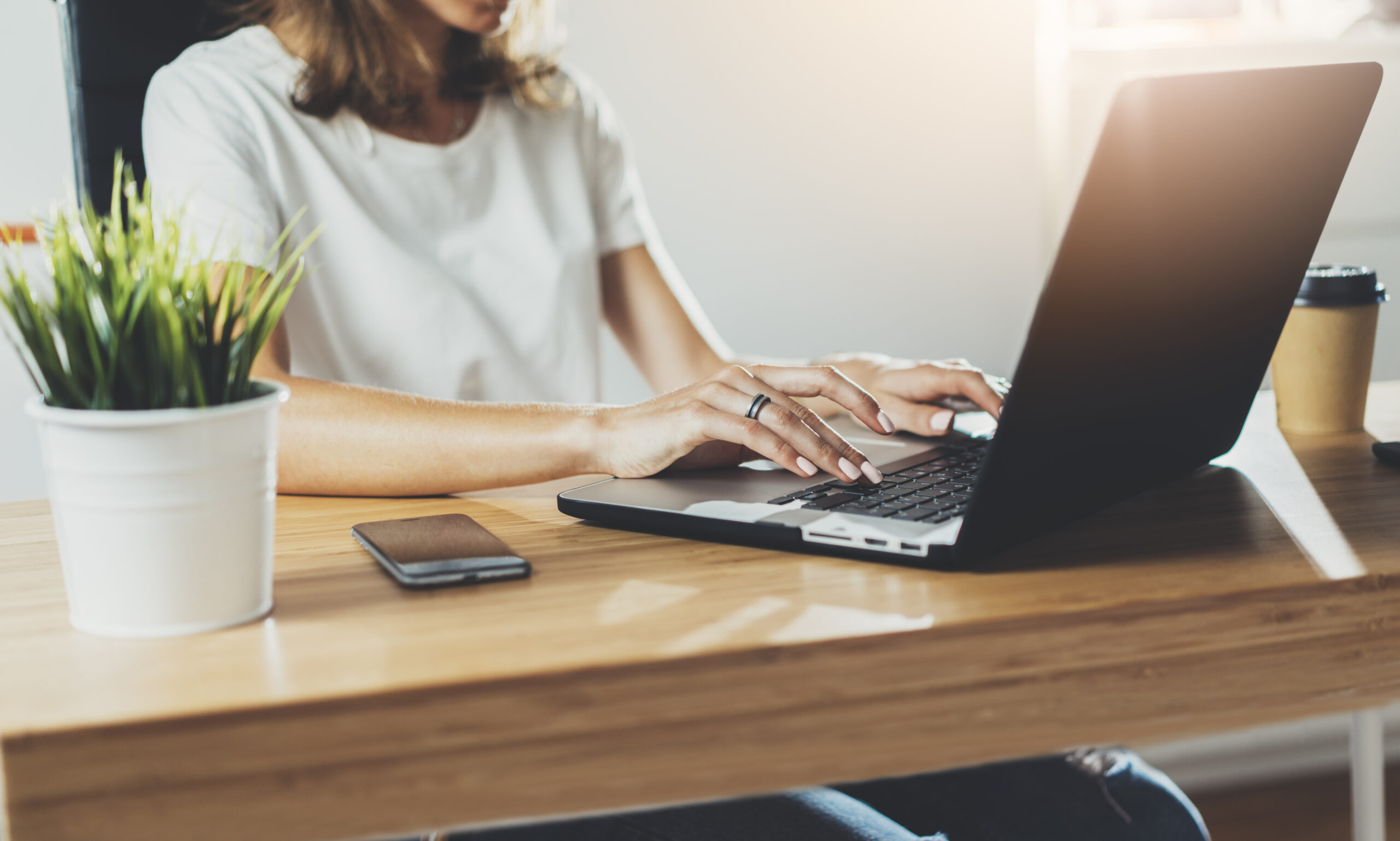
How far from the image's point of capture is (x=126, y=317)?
1.55ft

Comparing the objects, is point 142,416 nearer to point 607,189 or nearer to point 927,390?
point 927,390

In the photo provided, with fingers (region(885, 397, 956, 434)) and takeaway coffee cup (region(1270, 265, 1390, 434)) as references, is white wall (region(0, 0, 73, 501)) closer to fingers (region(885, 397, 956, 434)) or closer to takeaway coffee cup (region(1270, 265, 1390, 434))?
fingers (region(885, 397, 956, 434))

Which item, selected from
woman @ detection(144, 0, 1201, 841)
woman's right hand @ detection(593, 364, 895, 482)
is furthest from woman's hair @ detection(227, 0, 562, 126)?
woman's right hand @ detection(593, 364, 895, 482)

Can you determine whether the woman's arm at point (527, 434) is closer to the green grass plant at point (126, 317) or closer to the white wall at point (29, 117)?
the green grass plant at point (126, 317)

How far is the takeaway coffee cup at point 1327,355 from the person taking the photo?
0.87 meters

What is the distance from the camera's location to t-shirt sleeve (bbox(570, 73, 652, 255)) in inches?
56.6

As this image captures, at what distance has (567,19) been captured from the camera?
2.01 metres

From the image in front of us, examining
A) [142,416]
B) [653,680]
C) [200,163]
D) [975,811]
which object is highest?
[200,163]

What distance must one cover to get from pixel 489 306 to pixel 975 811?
82 centimetres

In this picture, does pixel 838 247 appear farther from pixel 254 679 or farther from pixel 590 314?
pixel 254 679

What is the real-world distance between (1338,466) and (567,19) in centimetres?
159

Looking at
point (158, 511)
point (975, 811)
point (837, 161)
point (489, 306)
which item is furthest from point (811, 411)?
point (837, 161)

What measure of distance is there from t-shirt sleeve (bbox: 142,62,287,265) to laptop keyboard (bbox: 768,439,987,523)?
62 cm

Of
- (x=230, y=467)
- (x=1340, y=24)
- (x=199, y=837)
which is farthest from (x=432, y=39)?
(x=1340, y=24)
